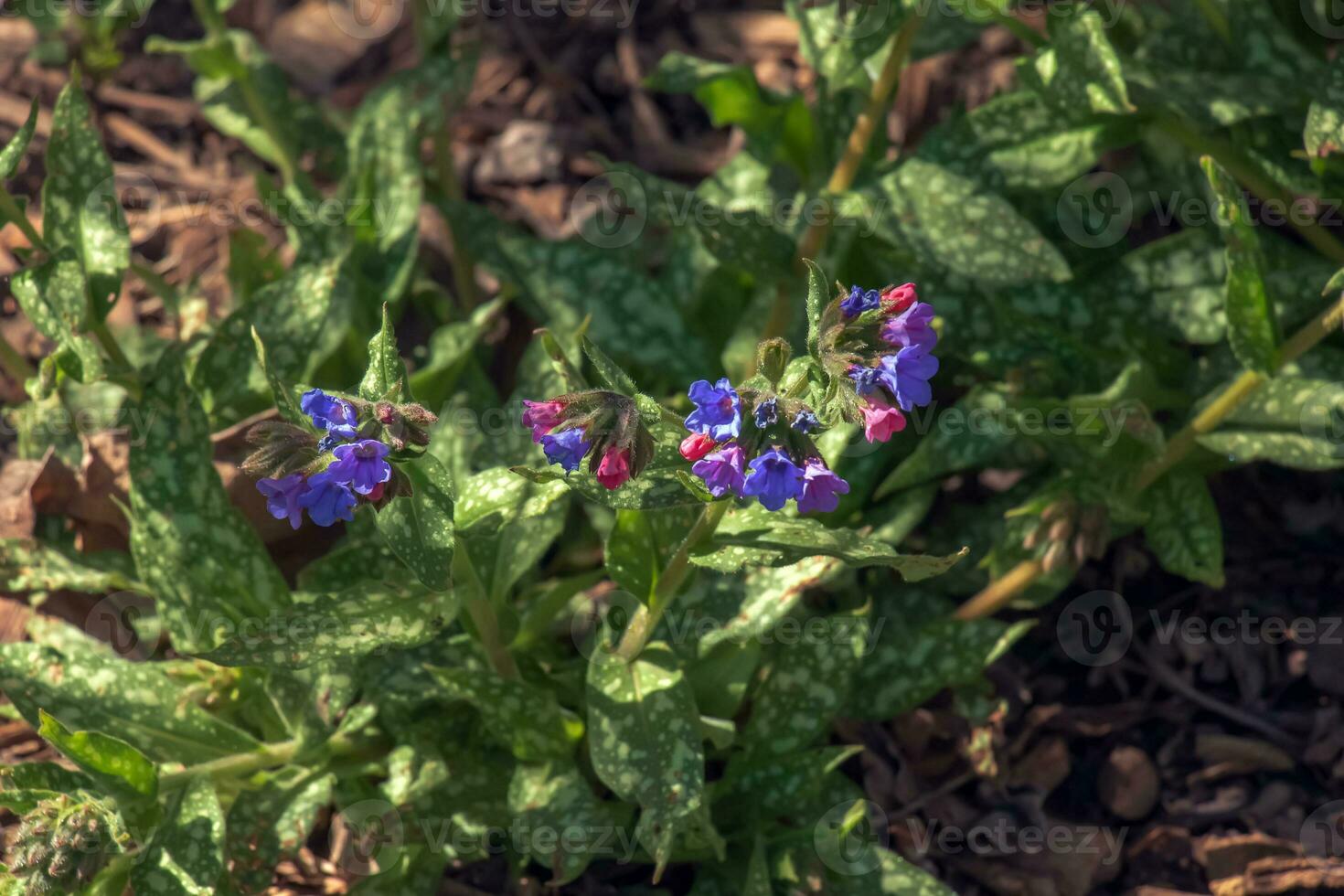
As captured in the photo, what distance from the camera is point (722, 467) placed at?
2.23 meters

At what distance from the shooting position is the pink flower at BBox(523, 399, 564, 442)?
2.36 m

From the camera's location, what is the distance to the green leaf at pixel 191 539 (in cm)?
324

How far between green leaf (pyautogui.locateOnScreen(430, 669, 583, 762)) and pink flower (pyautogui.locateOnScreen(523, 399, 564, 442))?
949 mm

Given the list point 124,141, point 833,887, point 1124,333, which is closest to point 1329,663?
point 1124,333

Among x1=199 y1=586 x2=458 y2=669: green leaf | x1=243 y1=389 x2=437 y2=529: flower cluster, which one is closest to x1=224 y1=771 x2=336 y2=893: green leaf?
x1=199 y1=586 x2=458 y2=669: green leaf

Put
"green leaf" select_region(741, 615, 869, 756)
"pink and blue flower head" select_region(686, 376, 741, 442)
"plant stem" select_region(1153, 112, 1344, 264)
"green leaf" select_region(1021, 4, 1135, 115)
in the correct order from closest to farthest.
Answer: "pink and blue flower head" select_region(686, 376, 741, 442)
"green leaf" select_region(1021, 4, 1135, 115)
"green leaf" select_region(741, 615, 869, 756)
"plant stem" select_region(1153, 112, 1344, 264)

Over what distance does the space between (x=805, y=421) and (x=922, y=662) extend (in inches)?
60.7

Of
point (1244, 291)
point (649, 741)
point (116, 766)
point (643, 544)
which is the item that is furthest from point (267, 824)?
point (1244, 291)

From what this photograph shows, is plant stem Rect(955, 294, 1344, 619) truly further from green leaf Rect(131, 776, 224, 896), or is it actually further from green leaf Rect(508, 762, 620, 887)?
green leaf Rect(131, 776, 224, 896)

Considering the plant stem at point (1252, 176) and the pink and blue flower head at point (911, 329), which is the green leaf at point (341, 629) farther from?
the plant stem at point (1252, 176)

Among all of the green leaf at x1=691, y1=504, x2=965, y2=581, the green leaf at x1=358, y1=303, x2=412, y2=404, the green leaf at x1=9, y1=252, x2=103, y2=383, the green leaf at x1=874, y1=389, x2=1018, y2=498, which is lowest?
the green leaf at x1=874, y1=389, x2=1018, y2=498

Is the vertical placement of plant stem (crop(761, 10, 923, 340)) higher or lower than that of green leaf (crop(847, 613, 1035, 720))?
higher

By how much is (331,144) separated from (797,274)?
1747 mm

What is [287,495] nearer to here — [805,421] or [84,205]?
[805,421]
